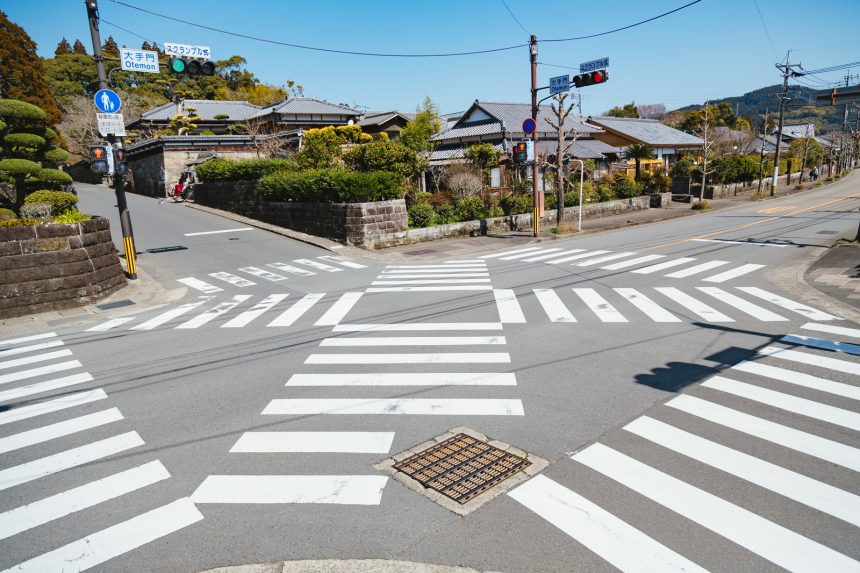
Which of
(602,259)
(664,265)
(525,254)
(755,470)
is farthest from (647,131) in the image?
(755,470)

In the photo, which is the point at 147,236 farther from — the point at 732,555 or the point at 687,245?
the point at 732,555

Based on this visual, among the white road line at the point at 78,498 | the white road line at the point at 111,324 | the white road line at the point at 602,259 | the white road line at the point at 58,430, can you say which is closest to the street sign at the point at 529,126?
the white road line at the point at 602,259

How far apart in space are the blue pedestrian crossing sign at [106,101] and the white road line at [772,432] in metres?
15.6

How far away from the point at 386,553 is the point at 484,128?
113 ft

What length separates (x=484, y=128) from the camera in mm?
35750

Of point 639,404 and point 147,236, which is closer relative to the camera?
point 639,404

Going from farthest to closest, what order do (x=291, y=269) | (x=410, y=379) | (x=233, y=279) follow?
(x=291, y=269) < (x=233, y=279) < (x=410, y=379)

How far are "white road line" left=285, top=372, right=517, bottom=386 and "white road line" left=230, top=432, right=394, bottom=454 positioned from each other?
147 centimetres

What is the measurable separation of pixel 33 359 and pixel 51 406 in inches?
110

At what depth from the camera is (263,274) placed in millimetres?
16281

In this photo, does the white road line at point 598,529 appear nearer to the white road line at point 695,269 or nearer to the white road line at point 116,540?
the white road line at point 116,540

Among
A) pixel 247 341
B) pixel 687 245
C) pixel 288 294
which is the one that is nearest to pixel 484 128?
pixel 687 245

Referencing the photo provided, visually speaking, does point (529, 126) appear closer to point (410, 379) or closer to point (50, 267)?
point (410, 379)

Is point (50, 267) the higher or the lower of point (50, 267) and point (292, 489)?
the higher
